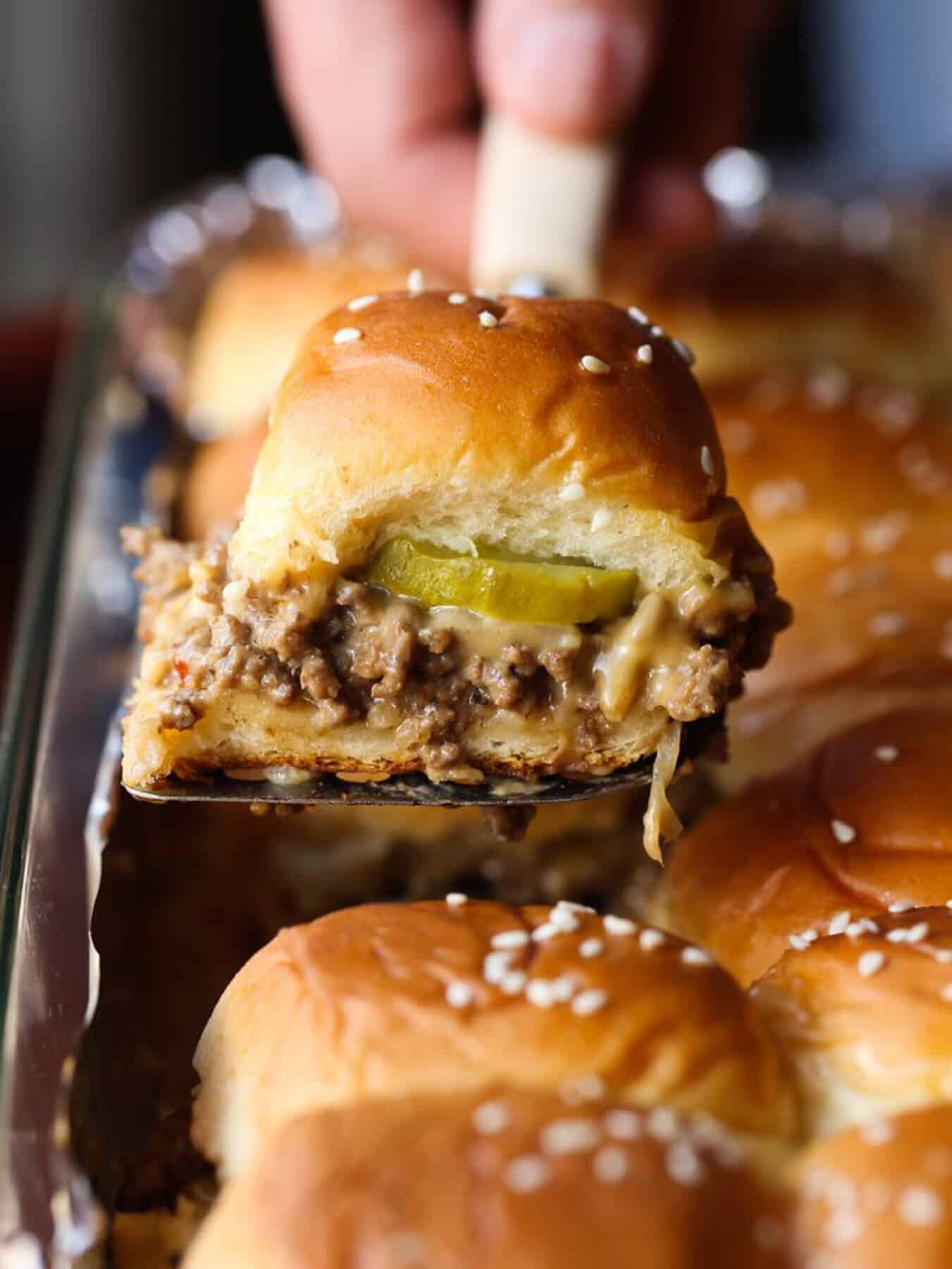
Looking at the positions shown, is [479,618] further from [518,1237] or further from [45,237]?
[45,237]

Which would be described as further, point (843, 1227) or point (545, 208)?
point (545, 208)

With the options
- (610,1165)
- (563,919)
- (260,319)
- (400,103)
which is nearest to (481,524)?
(563,919)

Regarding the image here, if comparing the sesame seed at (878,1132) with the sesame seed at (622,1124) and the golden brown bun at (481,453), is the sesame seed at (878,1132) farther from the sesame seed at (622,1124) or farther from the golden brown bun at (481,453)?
the golden brown bun at (481,453)

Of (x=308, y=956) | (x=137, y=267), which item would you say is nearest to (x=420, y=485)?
(x=308, y=956)

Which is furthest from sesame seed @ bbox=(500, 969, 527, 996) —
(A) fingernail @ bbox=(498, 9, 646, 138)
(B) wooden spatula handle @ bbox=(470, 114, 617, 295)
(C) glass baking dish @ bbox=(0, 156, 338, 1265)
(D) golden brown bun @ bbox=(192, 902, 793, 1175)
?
(A) fingernail @ bbox=(498, 9, 646, 138)

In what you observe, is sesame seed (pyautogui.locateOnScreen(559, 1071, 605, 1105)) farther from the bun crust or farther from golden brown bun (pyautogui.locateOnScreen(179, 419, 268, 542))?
golden brown bun (pyautogui.locateOnScreen(179, 419, 268, 542))

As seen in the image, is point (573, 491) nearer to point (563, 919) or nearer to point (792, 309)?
point (563, 919)

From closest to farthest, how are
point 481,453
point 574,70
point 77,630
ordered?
point 481,453 < point 77,630 < point 574,70
